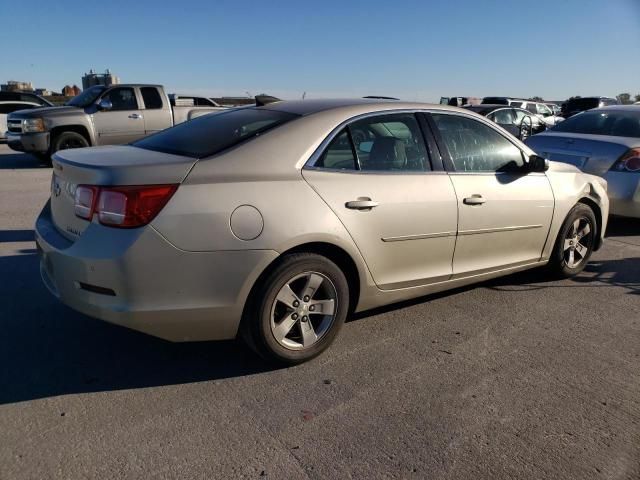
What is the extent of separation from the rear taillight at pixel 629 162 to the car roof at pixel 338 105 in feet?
11.4

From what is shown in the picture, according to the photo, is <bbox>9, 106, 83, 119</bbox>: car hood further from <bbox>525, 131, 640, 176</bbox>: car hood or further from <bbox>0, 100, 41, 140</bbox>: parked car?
<bbox>525, 131, 640, 176</bbox>: car hood

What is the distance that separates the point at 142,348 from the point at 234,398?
89 cm

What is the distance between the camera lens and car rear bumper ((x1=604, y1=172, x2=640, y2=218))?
21.6ft

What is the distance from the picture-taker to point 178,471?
243cm

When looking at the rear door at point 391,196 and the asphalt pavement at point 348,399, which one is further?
the rear door at point 391,196

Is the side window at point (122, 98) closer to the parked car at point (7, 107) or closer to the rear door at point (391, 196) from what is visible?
the parked car at point (7, 107)

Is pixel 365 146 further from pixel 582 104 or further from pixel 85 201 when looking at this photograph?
pixel 582 104

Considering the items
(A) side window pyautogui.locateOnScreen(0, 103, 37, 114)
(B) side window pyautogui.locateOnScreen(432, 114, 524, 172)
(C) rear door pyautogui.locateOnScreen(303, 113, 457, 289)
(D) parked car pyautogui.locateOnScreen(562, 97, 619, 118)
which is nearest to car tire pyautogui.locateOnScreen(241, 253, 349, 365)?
(C) rear door pyautogui.locateOnScreen(303, 113, 457, 289)

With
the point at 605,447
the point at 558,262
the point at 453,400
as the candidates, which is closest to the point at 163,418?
the point at 453,400

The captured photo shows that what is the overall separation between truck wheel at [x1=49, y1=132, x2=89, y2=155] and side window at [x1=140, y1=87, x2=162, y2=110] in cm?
164

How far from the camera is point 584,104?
1105 inches

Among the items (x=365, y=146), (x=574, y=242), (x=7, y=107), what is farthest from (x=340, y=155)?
(x=7, y=107)

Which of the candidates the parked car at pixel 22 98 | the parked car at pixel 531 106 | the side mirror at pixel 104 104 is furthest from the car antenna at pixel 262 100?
the parked car at pixel 531 106

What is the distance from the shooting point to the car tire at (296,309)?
3.16 meters
